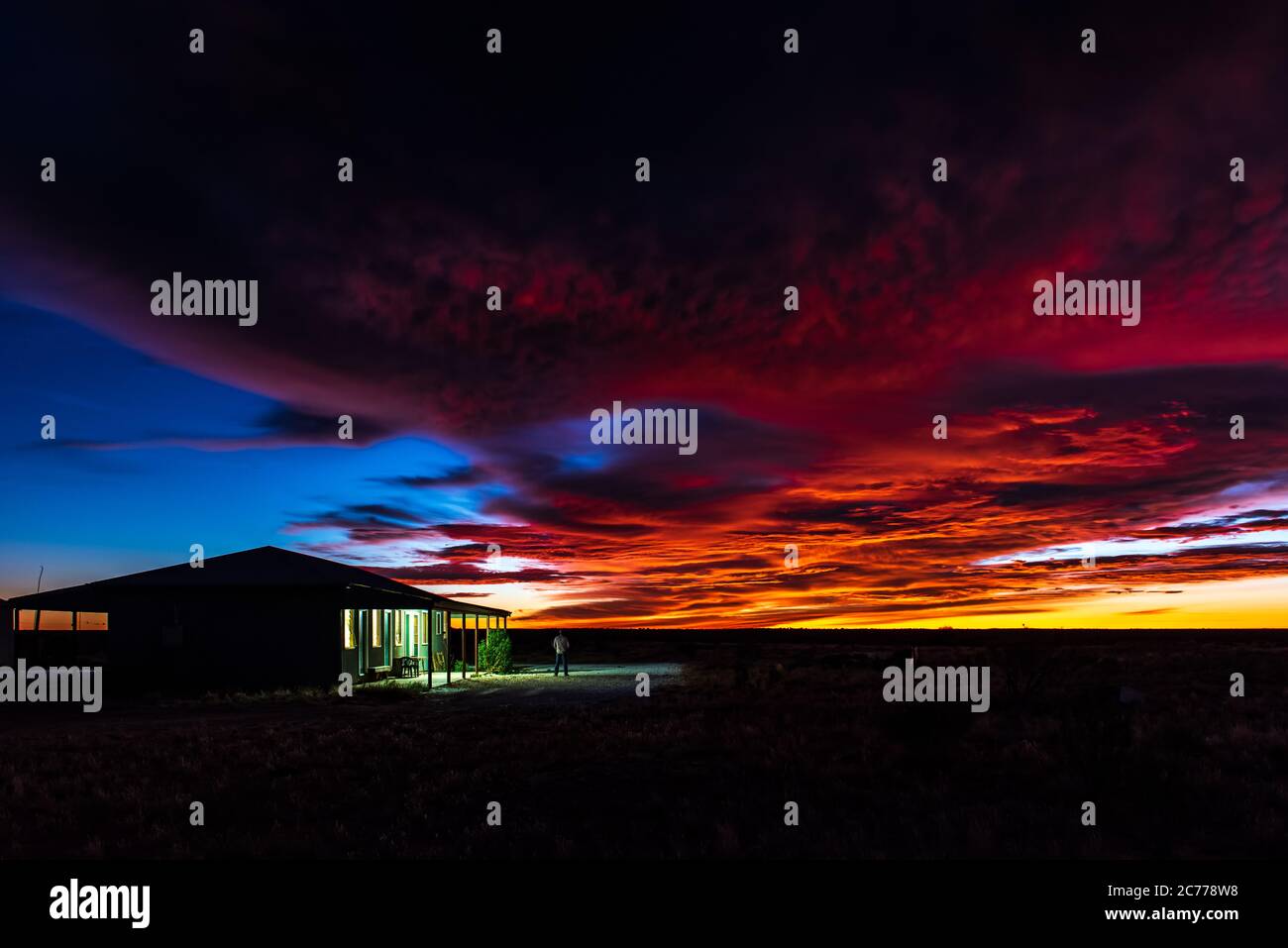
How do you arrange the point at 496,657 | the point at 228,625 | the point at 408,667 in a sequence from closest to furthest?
1. the point at 228,625
2. the point at 408,667
3. the point at 496,657

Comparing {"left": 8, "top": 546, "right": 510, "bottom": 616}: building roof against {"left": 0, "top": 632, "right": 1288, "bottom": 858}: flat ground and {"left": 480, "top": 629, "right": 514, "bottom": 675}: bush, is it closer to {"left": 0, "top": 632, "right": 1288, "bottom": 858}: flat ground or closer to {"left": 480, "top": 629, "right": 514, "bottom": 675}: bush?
{"left": 480, "top": 629, "right": 514, "bottom": 675}: bush

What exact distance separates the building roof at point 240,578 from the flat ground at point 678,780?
25.5 ft

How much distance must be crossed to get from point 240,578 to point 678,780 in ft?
70.4

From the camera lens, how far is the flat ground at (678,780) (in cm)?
894

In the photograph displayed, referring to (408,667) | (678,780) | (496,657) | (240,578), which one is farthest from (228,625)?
(678,780)

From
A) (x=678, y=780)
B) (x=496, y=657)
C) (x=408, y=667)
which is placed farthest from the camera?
(x=496, y=657)

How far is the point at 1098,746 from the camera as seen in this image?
11.8 metres

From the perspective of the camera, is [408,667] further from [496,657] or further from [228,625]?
[228,625]

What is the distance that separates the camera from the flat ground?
352 inches

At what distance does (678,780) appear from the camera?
11.9m

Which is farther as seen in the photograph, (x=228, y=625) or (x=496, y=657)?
(x=496, y=657)

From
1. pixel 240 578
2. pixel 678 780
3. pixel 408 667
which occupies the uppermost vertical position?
pixel 240 578

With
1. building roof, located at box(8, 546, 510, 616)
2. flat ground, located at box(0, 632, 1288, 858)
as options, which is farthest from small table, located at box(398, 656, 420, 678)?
flat ground, located at box(0, 632, 1288, 858)
